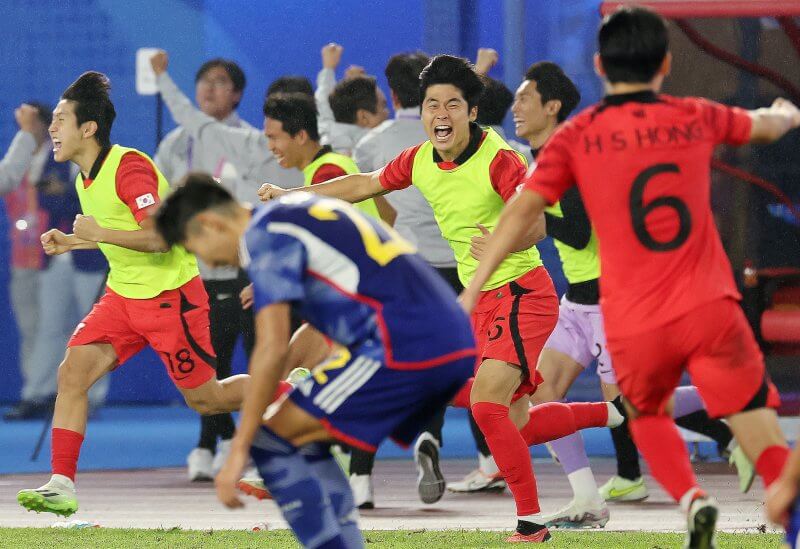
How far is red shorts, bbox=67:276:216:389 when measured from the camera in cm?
675

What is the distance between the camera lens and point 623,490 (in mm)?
7766

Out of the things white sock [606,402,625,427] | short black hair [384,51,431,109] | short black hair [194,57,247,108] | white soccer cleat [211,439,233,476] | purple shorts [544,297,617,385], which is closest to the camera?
white sock [606,402,625,427]

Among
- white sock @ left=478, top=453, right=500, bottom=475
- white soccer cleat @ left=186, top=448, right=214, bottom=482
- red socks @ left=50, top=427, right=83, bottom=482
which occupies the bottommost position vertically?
white soccer cleat @ left=186, top=448, right=214, bottom=482

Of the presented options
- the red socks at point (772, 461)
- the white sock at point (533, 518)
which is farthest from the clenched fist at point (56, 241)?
the red socks at point (772, 461)

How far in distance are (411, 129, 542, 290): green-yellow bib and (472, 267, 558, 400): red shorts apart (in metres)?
0.05

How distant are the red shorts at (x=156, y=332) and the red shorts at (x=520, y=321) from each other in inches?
50.2

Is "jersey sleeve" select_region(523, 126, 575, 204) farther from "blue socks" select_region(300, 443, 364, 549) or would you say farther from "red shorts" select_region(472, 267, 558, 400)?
"red shorts" select_region(472, 267, 558, 400)

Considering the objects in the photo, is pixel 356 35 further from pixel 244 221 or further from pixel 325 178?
pixel 244 221

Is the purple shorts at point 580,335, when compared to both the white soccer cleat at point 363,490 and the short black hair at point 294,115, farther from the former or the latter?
the short black hair at point 294,115

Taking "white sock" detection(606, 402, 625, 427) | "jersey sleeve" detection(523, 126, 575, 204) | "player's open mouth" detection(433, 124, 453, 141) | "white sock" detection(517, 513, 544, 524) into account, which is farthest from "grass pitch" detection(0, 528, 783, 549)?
"jersey sleeve" detection(523, 126, 575, 204)

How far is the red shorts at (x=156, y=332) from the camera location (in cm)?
675

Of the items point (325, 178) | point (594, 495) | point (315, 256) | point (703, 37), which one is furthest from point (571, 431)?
point (703, 37)

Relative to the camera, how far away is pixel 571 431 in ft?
21.9

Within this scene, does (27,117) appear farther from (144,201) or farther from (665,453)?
(665,453)
